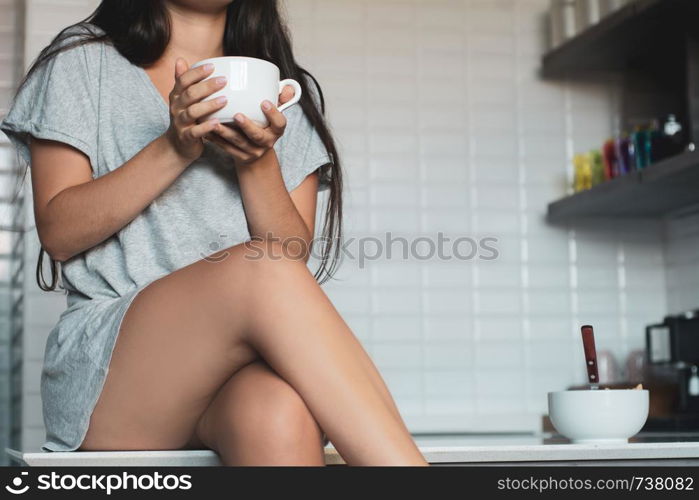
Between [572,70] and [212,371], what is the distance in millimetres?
2252

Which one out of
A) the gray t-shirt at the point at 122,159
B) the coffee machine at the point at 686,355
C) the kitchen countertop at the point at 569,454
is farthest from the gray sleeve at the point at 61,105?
the coffee machine at the point at 686,355

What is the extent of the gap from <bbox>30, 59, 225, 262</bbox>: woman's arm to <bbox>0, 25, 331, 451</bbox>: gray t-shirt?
0.04 meters

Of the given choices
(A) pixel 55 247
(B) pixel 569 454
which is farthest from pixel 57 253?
(B) pixel 569 454

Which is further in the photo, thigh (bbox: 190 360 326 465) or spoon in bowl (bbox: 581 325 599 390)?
spoon in bowl (bbox: 581 325 599 390)

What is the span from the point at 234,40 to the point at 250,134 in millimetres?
391

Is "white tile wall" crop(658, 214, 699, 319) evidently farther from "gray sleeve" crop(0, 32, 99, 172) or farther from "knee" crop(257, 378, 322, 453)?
"knee" crop(257, 378, 322, 453)

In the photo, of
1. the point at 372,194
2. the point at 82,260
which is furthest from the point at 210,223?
the point at 372,194

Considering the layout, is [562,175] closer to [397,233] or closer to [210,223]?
[397,233]

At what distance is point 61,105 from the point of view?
3.95 feet

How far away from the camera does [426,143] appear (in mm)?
2881

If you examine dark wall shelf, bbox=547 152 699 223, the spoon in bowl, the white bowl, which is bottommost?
the white bowl

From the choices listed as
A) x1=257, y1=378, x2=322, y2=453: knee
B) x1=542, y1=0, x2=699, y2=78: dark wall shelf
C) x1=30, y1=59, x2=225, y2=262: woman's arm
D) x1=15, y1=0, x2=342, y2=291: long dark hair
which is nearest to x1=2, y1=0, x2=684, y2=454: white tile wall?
x1=542, y1=0, x2=699, y2=78: dark wall shelf

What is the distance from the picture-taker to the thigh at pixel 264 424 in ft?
2.85

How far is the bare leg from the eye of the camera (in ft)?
2.92
